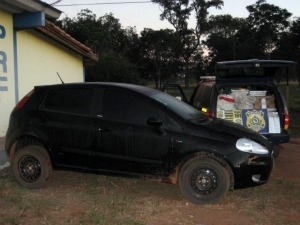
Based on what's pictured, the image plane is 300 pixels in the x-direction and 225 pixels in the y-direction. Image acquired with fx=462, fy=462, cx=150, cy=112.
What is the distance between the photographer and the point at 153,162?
6.33 m

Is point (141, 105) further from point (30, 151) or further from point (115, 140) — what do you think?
point (30, 151)

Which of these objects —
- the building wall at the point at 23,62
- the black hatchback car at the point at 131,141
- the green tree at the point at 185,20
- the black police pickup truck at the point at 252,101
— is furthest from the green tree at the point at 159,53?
the black hatchback car at the point at 131,141

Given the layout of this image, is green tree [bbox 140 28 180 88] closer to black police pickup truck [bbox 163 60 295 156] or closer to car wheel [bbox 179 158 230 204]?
black police pickup truck [bbox 163 60 295 156]

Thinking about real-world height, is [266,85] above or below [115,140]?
above

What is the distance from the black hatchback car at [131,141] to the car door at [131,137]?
0.04 feet

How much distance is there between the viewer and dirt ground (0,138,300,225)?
5.46 m

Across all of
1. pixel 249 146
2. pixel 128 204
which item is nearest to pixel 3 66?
pixel 128 204

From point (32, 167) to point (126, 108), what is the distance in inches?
66.8

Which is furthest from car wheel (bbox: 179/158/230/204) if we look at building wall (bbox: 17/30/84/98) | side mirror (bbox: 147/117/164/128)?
building wall (bbox: 17/30/84/98)

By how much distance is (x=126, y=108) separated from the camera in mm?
6590

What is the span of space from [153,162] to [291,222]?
1.94 meters

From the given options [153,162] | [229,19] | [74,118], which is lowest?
[153,162]

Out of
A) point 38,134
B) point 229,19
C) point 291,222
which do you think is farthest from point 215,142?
point 229,19

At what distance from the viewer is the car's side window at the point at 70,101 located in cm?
680
